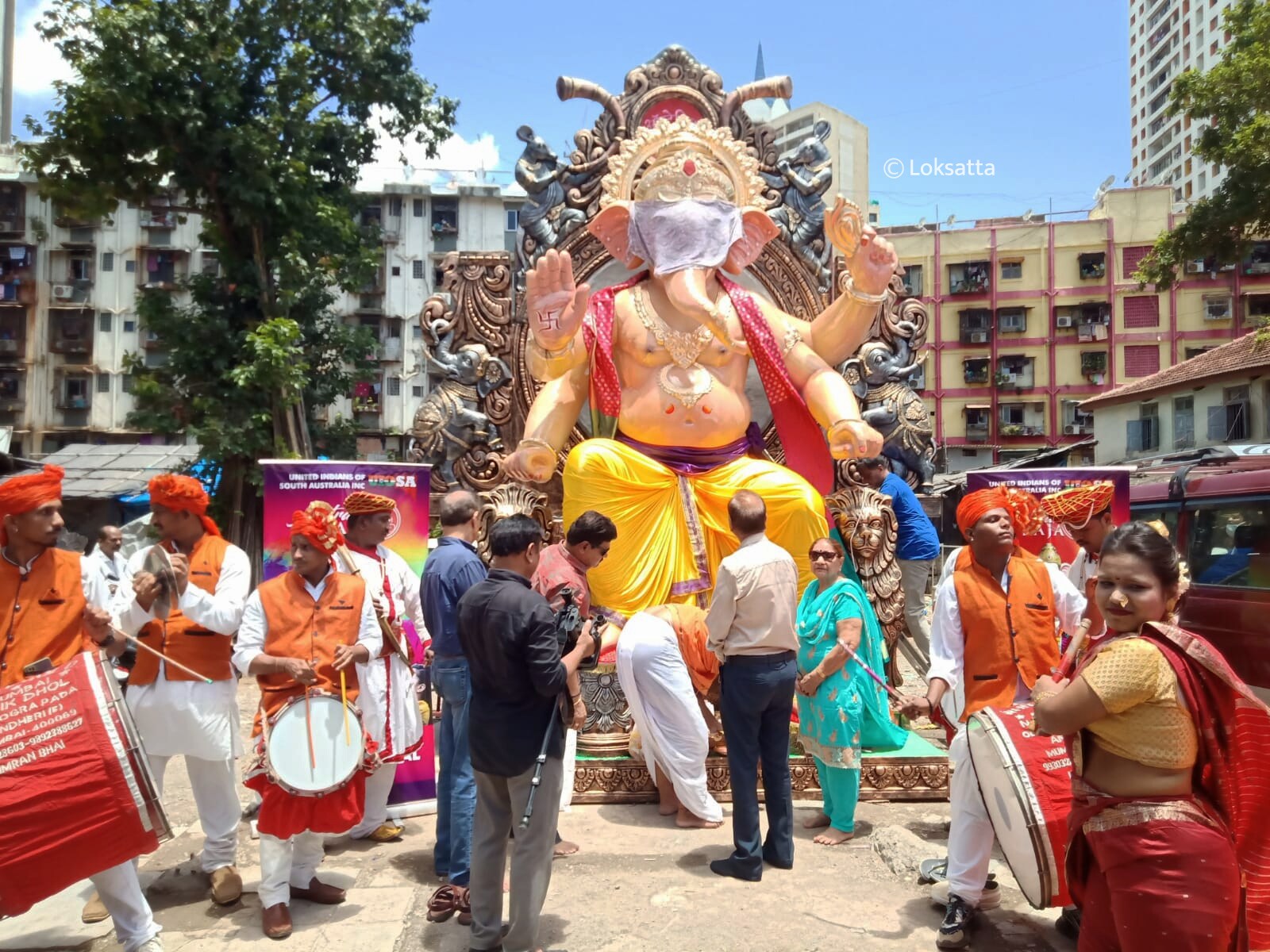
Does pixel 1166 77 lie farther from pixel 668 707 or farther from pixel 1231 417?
pixel 668 707

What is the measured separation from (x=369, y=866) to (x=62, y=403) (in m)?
30.3

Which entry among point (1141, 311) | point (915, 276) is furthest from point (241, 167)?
point (1141, 311)

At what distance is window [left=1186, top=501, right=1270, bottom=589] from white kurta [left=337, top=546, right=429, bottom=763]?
22.4 ft

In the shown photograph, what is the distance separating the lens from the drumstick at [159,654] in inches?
143

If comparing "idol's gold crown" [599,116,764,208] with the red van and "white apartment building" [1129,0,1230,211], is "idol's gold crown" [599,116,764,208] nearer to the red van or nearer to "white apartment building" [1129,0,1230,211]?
the red van

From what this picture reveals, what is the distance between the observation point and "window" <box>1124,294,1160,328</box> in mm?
31031

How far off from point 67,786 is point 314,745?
78cm

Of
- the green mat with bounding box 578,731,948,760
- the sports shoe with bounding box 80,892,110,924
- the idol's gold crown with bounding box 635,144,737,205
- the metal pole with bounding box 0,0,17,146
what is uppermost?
the metal pole with bounding box 0,0,17,146

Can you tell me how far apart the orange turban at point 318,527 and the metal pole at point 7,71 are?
32.0m

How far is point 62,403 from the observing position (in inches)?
1173

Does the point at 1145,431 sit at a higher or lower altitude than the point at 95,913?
higher

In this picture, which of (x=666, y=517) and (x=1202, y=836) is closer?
(x=1202, y=836)

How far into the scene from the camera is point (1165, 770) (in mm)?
2330

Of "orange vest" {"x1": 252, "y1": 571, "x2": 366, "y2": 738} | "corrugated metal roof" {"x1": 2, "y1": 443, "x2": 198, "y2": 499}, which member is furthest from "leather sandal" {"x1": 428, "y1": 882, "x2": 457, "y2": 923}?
"corrugated metal roof" {"x1": 2, "y1": 443, "x2": 198, "y2": 499}
